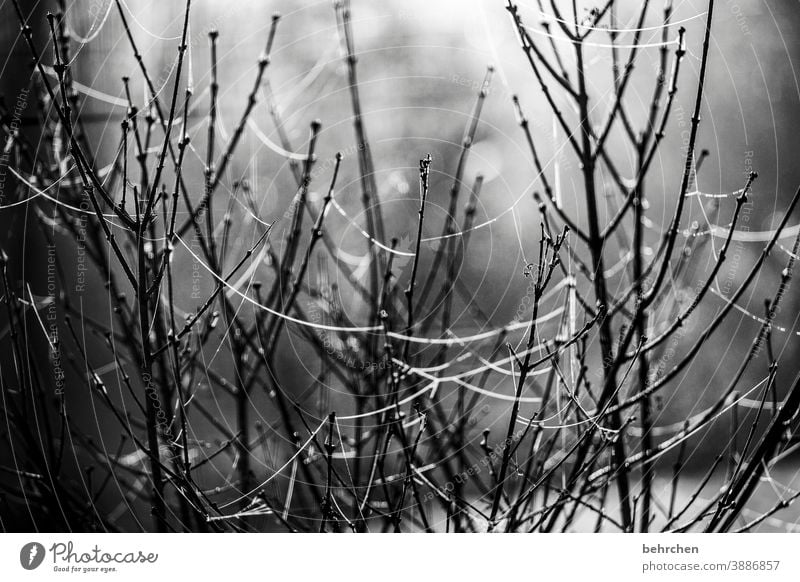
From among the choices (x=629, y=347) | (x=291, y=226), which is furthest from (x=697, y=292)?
(x=291, y=226)

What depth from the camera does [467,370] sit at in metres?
0.67

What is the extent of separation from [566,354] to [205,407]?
413mm

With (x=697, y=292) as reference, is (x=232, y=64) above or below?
above

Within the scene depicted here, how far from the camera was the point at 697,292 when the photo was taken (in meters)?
0.67
